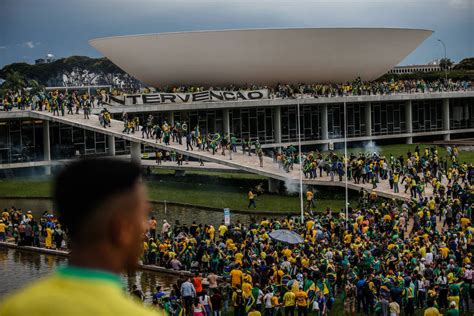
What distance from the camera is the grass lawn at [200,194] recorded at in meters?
30.0

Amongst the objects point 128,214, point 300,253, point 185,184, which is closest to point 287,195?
point 185,184

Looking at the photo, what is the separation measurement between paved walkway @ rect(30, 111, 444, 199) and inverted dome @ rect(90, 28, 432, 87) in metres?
13.0

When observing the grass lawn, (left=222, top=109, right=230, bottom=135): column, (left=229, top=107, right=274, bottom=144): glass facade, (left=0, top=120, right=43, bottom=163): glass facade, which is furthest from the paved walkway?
(left=229, top=107, right=274, bottom=144): glass facade

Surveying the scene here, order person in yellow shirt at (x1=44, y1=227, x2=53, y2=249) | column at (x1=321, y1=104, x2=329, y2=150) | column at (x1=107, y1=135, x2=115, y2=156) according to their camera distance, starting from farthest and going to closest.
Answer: column at (x1=321, y1=104, x2=329, y2=150), column at (x1=107, y1=135, x2=115, y2=156), person in yellow shirt at (x1=44, y1=227, x2=53, y2=249)

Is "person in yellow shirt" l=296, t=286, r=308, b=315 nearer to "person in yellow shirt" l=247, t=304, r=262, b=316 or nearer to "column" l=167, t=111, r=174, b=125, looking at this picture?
"person in yellow shirt" l=247, t=304, r=262, b=316

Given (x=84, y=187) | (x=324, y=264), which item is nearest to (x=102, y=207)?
(x=84, y=187)

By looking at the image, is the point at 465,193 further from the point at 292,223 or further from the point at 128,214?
the point at 128,214

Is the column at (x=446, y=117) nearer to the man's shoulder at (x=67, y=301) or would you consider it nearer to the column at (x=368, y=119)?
the column at (x=368, y=119)

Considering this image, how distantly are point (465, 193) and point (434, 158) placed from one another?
7.35 metres

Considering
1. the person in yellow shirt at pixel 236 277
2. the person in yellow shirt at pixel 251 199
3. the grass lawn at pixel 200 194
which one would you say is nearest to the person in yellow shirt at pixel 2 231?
the grass lawn at pixel 200 194

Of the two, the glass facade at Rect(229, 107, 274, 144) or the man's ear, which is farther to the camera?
the glass facade at Rect(229, 107, 274, 144)

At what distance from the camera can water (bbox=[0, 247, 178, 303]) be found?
754 inches

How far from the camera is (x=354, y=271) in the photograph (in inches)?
642

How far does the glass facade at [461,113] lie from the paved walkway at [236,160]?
25858 mm
